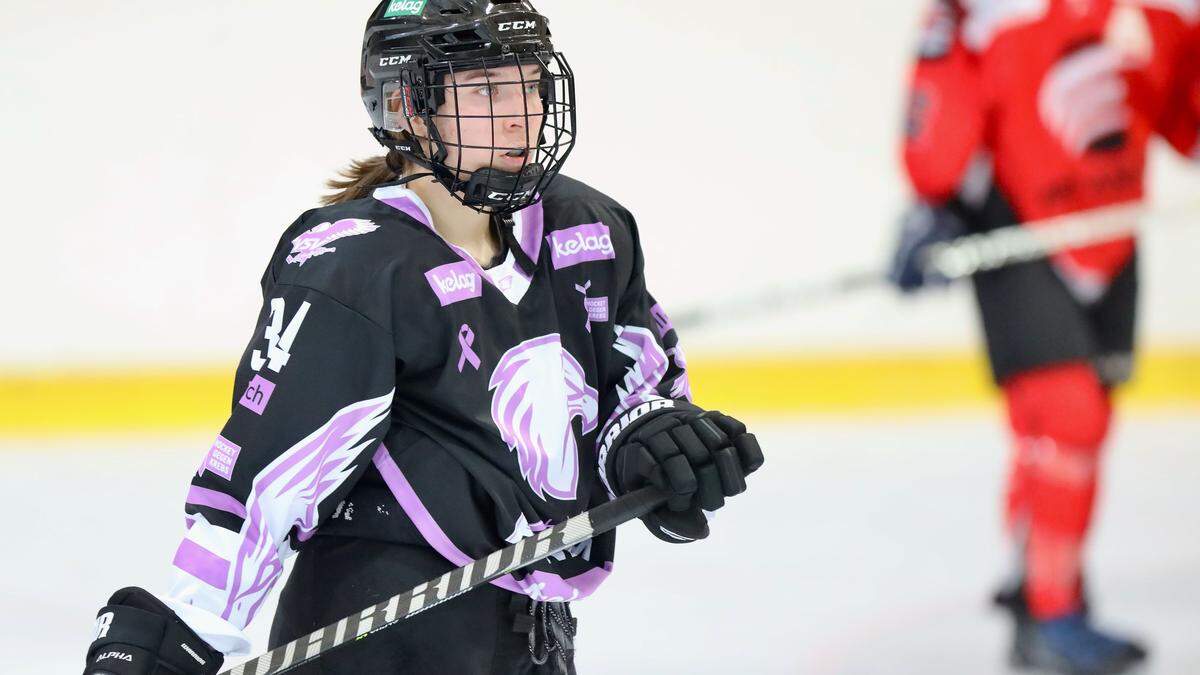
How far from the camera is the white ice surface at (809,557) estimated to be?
2.51 m

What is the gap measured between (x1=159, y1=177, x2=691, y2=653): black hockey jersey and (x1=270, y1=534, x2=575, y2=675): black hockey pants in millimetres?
20

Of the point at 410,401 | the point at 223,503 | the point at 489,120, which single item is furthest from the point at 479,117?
the point at 223,503

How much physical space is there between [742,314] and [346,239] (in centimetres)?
281

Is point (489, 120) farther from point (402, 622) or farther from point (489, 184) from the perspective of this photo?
point (402, 622)

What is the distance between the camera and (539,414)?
1246 mm

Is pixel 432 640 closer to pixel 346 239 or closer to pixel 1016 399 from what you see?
pixel 346 239

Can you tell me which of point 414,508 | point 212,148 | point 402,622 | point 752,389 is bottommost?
point 752,389

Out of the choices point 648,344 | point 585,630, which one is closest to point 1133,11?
point 585,630

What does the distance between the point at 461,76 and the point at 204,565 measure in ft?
1.57

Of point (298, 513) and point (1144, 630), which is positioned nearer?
point (298, 513)

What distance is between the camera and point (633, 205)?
12.6 feet

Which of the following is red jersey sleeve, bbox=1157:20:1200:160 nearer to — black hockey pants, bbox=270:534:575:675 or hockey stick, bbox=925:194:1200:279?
hockey stick, bbox=925:194:1200:279

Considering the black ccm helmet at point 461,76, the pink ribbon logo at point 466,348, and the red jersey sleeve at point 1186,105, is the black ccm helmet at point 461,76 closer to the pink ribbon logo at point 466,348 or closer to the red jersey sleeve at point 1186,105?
the pink ribbon logo at point 466,348

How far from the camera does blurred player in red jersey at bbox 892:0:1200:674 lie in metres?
2.82
